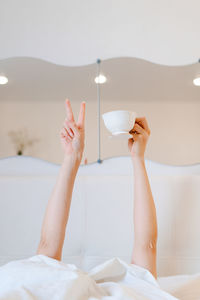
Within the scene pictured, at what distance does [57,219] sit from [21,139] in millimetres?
633

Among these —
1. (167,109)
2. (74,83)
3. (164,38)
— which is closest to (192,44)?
(164,38)

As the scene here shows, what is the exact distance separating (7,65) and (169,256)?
4.09ft

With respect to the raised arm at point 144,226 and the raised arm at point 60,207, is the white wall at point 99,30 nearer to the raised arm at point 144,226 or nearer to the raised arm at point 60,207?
the raised arm at point 60,207

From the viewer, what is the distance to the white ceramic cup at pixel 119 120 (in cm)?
104

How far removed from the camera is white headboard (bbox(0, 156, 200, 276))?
126 centimetres

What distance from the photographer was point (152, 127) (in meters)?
1.48

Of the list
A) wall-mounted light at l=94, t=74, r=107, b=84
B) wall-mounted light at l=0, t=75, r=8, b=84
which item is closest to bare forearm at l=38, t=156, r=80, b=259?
wall-mounted light at l=94, t=74, r=107, b=84

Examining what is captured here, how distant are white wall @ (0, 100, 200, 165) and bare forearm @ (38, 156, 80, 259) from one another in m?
0.44

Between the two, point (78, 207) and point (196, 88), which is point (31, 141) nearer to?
point (78, 207)

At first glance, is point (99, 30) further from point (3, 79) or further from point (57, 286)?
point (57, 286)

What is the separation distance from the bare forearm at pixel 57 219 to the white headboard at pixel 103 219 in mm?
310

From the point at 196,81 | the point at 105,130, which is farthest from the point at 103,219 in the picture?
the point at 196,81

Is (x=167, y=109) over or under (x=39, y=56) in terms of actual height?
under

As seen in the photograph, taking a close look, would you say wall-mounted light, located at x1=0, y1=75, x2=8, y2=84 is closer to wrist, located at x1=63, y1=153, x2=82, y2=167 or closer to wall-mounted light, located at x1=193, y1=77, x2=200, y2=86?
wrist, located at x1=63, y1=153, x2=82, y2=167
